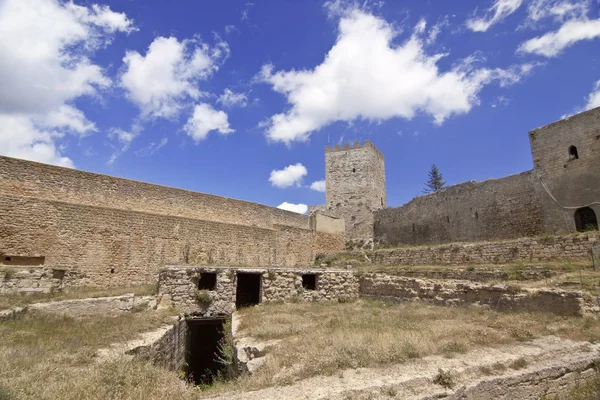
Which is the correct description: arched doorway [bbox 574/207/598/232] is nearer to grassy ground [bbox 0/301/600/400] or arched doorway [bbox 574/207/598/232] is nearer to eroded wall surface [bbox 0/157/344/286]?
grassy ground [bbox 0/301/600/400]

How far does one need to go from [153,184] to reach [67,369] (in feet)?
49.4

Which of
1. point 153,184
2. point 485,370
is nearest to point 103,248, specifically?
point 153,184

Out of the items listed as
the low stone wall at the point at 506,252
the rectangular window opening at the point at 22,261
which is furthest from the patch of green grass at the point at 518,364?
the rectangular window opening at the point at 22,261

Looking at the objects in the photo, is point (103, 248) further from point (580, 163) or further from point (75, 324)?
point (580, 163)

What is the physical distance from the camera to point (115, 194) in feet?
56.6

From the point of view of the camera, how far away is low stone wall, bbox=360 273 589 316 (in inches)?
283

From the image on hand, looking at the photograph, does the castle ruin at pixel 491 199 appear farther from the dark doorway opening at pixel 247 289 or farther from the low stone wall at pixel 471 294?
the dark doorway opening at pixel 247 289

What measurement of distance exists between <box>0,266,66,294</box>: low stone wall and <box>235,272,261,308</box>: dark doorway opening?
6.50m

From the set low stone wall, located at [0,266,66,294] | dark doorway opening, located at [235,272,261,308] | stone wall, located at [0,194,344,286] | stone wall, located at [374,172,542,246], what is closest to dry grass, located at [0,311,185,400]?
low stone wall, located at [0,266,66,294]

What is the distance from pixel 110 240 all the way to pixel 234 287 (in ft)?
20.5

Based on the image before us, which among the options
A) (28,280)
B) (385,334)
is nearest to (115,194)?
(28,280)

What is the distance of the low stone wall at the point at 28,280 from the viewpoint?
10125mm

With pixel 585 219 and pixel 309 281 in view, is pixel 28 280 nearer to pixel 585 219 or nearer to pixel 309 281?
pixel 309 281

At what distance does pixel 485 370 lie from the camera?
4.46 m
